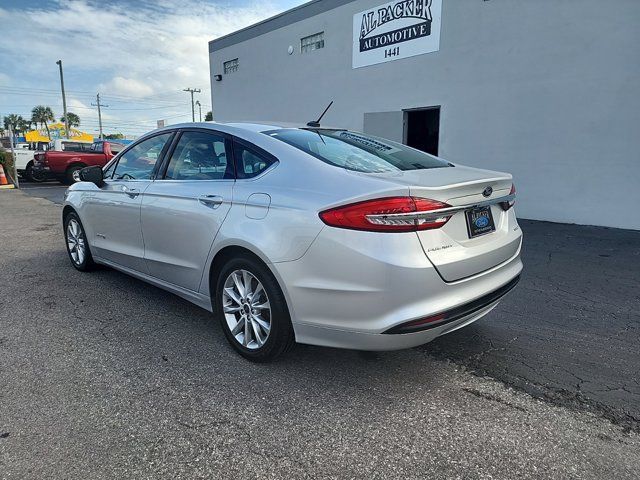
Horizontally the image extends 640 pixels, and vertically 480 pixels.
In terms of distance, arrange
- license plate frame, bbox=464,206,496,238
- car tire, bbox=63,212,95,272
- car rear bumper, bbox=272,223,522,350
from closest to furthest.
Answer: car rear bumper, bbox=272,223,522,350 → license plate frame, bbox=464,206,496,238 → car tire, bbox=63,212,95,272

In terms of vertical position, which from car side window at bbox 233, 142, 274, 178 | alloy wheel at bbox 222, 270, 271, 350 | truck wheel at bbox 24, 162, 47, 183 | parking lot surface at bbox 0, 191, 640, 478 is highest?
car side window at bbox 233, 142, 274, 178

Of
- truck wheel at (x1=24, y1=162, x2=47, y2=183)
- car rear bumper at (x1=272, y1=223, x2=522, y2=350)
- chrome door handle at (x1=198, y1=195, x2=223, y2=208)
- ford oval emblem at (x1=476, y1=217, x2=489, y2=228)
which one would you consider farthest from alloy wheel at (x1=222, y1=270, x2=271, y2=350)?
truck wheel at (x1=24, y1=162, x2=47, y2=183)

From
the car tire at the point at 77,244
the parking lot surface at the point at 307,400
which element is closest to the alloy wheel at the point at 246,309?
the parking lot surface at the point at 307,400

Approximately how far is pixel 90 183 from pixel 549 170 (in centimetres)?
773

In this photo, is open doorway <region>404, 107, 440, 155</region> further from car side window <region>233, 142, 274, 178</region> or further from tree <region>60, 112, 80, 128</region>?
tree <region>60, 112, 80, 128</region>

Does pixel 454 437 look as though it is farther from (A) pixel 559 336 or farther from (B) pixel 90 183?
(B) pixel 90 183

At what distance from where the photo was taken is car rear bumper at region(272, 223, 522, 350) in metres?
2.24

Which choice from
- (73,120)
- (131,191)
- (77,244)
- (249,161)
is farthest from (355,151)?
(73,120)

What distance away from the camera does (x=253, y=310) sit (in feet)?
9.42

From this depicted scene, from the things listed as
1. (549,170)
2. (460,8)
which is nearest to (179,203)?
(549,170)

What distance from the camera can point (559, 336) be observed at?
134 inches

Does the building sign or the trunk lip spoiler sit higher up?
the building sign

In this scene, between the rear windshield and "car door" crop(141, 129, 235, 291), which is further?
"car door" crop(141, 129, 235, 291)

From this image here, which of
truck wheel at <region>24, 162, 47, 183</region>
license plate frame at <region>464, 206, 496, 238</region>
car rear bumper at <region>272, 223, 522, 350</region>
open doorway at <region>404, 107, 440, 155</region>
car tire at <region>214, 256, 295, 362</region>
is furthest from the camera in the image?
truck wheel at <region>24, 162, 47, 183</region>
